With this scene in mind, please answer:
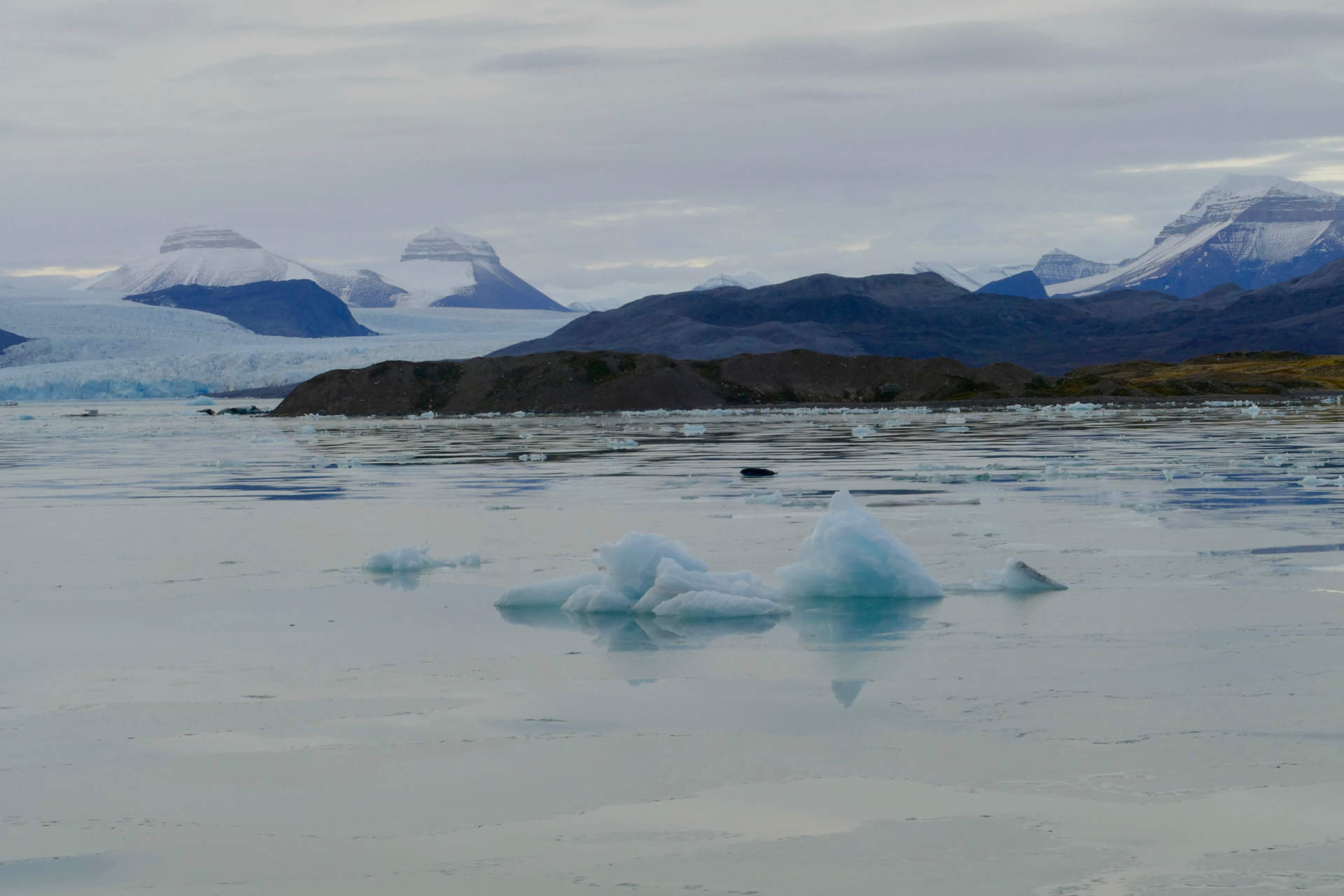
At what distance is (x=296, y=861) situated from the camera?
531 cm

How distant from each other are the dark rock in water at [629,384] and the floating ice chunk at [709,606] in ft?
263

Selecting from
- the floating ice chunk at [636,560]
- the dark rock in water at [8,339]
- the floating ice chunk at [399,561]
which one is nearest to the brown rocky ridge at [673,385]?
the dark rock in water at [8,339]

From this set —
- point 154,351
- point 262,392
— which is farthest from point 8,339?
point 262,392

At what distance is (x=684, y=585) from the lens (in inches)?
430

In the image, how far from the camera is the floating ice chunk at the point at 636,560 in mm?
11180

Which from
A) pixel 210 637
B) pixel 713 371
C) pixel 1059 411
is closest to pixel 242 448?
pixel 210 637

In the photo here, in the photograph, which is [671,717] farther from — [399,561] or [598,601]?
[399,561]

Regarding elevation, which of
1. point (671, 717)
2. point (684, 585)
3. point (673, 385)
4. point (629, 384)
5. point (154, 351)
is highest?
point (154, 351)

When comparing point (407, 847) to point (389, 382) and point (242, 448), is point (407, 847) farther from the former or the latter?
point (389, 382)

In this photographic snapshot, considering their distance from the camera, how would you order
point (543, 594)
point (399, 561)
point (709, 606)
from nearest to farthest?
point (709, 606) → point (543, 594) → point (399, 561)

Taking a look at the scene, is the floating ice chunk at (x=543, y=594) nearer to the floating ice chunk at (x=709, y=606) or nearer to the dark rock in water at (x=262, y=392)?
the floating ice chunk at (x=709, y=606)

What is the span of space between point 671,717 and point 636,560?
3.77 metres

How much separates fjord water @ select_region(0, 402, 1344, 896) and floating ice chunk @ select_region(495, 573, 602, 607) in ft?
1.60

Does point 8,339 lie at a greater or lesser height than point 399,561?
greater
